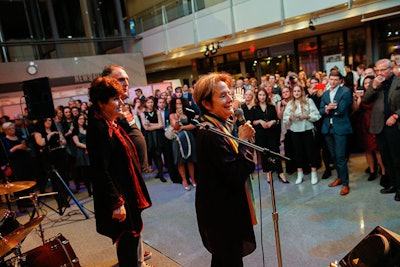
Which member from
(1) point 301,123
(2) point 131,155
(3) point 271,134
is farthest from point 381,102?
(2) point 131,155

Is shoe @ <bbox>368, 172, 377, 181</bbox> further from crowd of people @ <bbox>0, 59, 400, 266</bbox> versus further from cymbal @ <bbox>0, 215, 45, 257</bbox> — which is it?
cymbal @ <bbox>0, 215, 45, 257</bbox>

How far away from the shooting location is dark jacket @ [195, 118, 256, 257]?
168 cm

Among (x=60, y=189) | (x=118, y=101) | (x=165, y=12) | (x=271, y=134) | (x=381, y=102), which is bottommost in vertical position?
(x=60, y=189)

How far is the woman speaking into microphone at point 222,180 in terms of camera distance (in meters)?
1.69

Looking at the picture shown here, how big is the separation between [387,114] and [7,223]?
387cm

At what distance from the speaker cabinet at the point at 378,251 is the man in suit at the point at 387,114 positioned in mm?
2207

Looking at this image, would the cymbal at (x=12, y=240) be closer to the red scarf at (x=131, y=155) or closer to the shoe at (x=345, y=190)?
the red scarf at (x=131, y=155)

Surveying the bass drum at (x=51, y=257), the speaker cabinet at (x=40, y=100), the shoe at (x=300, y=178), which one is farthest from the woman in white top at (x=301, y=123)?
the speaker cabinet at (x=40, y=100)

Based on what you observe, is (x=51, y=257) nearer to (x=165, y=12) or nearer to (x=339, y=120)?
(x=339, y=120)

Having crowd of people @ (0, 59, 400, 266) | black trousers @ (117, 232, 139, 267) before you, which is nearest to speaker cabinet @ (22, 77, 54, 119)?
crowd of people @ (0, 59, 400, 266)

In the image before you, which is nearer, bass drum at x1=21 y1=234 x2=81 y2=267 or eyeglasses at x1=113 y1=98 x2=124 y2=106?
eyeglasses at x1=113 y1=98 x2=124 y2=106

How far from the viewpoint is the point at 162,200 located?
4691 millimetres

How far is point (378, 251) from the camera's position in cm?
152

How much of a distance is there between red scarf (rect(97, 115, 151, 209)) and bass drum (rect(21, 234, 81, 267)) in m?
0.66
